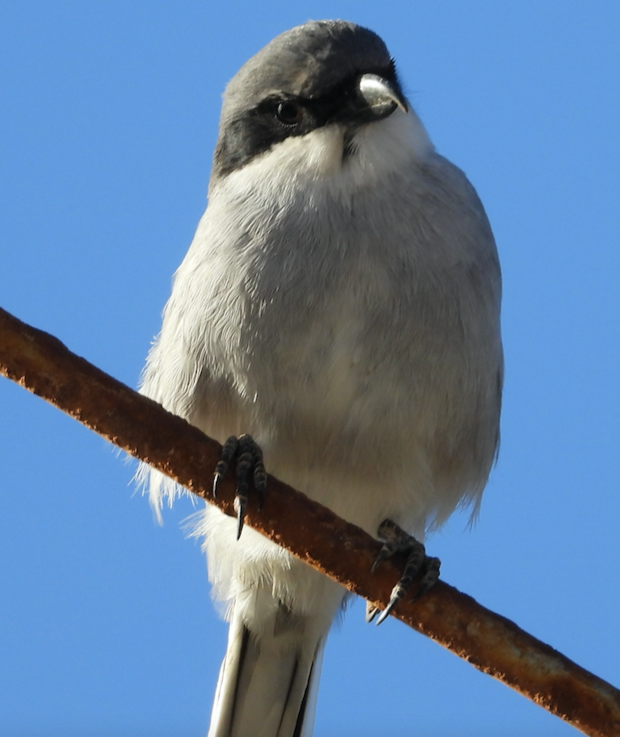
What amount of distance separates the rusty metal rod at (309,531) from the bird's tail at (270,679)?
991mm

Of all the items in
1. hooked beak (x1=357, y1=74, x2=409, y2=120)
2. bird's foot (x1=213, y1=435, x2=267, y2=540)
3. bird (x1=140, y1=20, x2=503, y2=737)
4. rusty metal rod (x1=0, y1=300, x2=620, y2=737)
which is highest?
hooked beak (x1=357, y1=74, x2=409, y2=120)

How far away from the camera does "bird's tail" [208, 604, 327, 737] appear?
3576 mm

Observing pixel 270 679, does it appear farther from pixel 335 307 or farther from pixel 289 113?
pixel 289 113

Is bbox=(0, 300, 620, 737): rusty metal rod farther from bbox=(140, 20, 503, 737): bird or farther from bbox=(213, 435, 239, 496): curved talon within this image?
bbox=(140, 20, 503, 737): bird

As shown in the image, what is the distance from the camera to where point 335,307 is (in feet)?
10.3

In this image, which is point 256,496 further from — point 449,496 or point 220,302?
point 449,496

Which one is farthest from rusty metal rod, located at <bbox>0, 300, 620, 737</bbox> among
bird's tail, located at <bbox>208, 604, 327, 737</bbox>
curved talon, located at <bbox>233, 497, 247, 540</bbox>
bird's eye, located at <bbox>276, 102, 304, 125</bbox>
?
bird's eye, located at <bbox>276, 102, 304, 125</bbox>

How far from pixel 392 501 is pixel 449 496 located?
0.78ft

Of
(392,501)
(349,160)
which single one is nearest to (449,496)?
(392,501)

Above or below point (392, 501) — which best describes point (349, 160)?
above

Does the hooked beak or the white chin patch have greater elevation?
the hooked beak

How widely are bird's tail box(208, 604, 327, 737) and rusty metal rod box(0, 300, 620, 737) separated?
3.25 ft

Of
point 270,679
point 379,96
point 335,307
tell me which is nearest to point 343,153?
point 379,96

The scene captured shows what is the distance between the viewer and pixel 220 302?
322 cm
